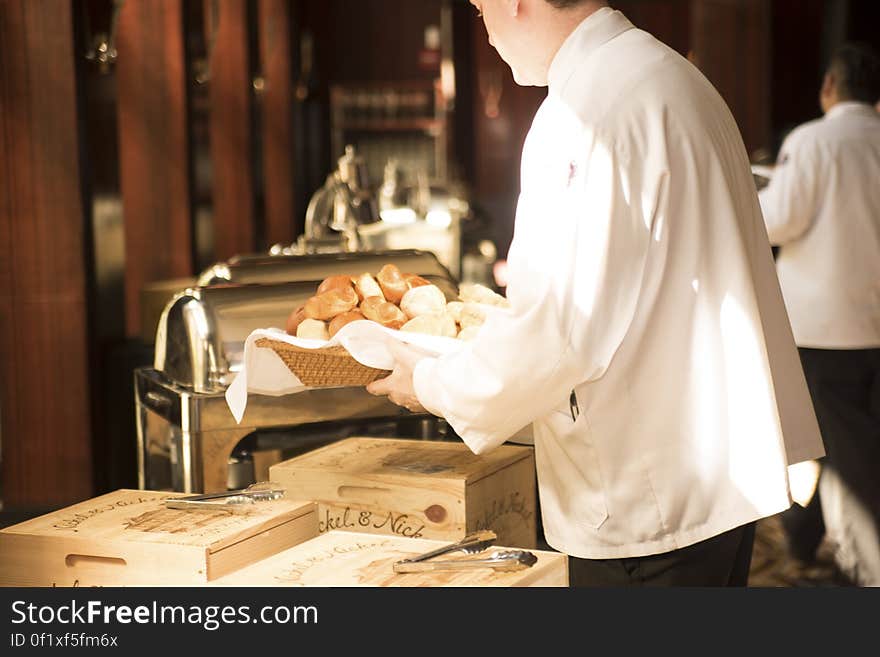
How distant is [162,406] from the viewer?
8.46 ft

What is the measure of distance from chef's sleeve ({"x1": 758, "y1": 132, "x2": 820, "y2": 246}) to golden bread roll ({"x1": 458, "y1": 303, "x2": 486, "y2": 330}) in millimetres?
2037

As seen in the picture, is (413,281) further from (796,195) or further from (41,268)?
(796,195)

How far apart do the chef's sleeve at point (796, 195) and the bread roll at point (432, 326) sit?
2.14 meters

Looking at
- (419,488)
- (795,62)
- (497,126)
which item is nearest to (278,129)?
(497,126)

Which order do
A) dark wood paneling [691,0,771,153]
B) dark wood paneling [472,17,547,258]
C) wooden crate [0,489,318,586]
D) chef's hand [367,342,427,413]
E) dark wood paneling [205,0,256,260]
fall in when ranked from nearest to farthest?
wooden crate [0,489,318,586]
chef's hand [367,342,427,413]
dark wood paneling [205,0,256,260]
dark wood paneling [691,0,771,153]
dark wood paneling [472,17,547,258]

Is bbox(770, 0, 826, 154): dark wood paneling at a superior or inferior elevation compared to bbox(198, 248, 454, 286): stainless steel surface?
superior

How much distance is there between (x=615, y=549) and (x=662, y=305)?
363mm

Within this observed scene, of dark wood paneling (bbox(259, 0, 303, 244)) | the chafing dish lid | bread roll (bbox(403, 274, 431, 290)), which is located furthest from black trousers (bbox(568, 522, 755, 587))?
dark wood paneling (bbox(259, 0, 303, 244))

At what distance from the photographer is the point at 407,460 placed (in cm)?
222

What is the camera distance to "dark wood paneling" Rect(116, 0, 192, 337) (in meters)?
5.24

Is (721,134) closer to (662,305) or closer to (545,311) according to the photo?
(662,305)

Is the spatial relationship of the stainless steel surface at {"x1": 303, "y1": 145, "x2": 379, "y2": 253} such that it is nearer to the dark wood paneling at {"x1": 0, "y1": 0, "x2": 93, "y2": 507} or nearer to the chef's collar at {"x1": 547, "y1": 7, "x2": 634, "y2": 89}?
the dark wood paneling at {"x1": 0, "y1": 0, "x2": 93, "y2": 507}

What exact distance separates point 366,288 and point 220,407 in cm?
38

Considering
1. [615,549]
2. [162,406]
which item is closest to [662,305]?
[615,549]
